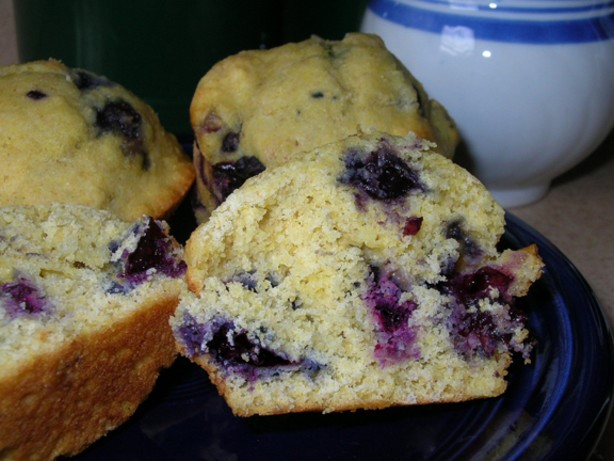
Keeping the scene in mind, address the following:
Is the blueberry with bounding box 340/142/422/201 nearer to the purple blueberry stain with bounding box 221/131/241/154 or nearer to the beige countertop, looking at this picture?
the purple blueberry stain with bounding box 221/131/241/154

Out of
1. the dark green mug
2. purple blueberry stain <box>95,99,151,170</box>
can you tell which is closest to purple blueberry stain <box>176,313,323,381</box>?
purple blueberry stain <box>95,99,151,170</box>

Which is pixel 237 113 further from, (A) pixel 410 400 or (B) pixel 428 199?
(A) pixel 410 400

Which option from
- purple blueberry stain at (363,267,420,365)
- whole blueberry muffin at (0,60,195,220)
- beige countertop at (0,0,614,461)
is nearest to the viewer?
purple blueberry stain at (363,267,420,365)

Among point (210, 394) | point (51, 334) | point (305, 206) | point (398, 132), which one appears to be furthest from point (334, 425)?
point (398, 132)

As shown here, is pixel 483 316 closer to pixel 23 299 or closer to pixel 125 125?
pixel 23 299

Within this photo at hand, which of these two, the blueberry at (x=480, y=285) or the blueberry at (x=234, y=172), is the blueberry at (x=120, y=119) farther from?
the blueberry at (x=480, y=285)

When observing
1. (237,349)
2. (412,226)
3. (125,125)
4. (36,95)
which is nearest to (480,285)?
(412,226)
